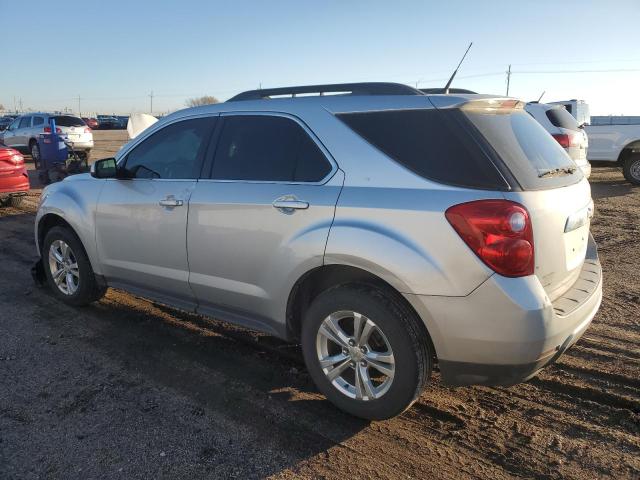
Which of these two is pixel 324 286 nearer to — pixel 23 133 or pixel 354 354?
pixel 354 354

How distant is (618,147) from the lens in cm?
1300

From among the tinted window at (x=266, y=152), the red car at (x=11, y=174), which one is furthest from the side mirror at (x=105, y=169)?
the red car at (x=11, y=174)

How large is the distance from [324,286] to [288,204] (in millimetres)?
560

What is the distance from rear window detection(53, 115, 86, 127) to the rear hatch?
19.2 m

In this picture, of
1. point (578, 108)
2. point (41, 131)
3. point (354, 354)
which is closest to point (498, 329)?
point (354, 354)

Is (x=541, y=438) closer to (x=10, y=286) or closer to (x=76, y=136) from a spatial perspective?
(x=10, y=286)

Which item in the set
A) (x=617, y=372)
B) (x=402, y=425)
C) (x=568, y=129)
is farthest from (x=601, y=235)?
(x=402, y=425)

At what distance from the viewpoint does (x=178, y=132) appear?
4.01 m

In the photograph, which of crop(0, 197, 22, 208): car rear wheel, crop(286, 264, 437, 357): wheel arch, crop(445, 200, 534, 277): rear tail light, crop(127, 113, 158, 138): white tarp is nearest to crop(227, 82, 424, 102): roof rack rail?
crop(445, 200, 534, 277): rear tail light

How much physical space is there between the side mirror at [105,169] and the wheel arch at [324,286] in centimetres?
204

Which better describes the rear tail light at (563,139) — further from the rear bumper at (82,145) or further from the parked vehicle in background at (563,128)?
the rear bumper at (82,145)

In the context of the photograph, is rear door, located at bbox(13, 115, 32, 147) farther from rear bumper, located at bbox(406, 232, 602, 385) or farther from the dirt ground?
rear bumper, located at bbox(406, 232, 602, 385)

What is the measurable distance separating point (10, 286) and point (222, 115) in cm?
345

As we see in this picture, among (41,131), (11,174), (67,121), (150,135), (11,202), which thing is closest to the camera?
(150,135)
